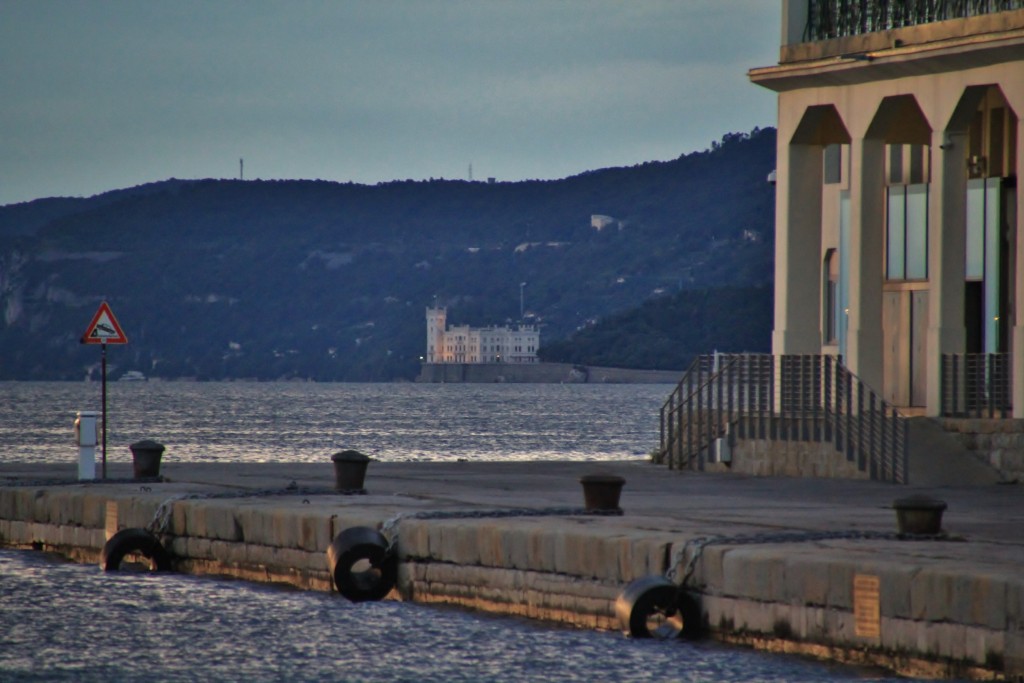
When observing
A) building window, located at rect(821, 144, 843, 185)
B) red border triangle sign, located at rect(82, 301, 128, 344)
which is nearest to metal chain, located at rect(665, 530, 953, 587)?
red border triangle sign, located at rect(82, 301, 128, 344)

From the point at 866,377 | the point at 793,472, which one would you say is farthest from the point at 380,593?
the point at 866,377

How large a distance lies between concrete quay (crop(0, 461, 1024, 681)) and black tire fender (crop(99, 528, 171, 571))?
0.62ft

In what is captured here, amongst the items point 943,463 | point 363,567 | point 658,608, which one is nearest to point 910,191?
point 943,463

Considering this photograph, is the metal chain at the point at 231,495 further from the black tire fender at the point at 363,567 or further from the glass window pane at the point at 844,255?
the glass window pane at the point at 844,255

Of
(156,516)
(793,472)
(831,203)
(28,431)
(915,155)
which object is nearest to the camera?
(156,516)

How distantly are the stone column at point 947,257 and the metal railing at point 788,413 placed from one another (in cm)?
119

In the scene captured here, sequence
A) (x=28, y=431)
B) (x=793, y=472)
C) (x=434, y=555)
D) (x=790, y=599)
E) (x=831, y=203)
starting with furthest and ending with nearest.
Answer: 1. (x=28, y=431)
2. (x=831, y=203)
3. (x=793, y=472)
4. (x=434, y=555)
5. (x=790, y=599)

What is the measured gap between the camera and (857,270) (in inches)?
1184

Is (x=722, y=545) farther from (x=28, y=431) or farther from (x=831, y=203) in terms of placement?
(x=28, y=431)

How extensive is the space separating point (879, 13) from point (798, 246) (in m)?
4.14

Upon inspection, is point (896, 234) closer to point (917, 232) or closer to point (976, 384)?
point (917, 232)

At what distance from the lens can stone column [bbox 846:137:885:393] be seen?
30.0m

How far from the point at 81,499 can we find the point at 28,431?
80.2m

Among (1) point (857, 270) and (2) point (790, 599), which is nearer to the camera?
(2) point (790, 599)
